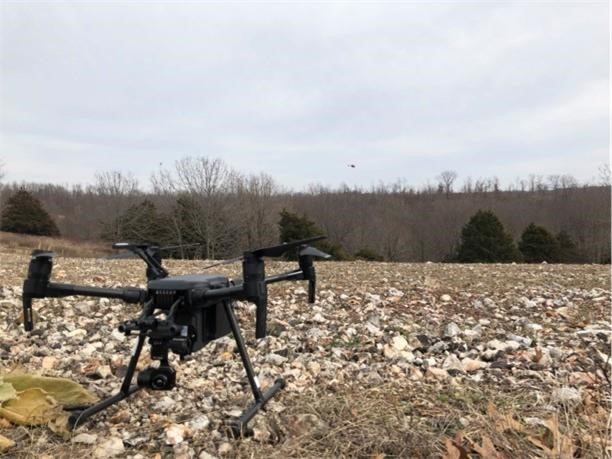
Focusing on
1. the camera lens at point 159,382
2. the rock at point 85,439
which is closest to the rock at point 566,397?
the camera lens at point 159,382

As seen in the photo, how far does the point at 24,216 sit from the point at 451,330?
161 feet

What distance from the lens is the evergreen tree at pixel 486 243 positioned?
34.1 metres

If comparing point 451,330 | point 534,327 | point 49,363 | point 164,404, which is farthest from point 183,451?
point 534,327

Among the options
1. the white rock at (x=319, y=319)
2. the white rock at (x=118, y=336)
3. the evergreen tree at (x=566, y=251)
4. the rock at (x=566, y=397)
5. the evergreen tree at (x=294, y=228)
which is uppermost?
the evergreen tree at (x=294, y=228)

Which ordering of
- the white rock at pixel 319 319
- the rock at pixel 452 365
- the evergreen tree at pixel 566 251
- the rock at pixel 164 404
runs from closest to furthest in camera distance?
the rock at pixel 164 404 → the rock at pixel 452 365 → the white rock at pixel 319 319 → the evergreen tree at pixel 566 251

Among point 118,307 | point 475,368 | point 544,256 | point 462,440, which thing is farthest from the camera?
point 544,256

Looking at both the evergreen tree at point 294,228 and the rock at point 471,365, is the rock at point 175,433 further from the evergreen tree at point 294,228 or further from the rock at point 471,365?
the evergreen tree at point 294,228

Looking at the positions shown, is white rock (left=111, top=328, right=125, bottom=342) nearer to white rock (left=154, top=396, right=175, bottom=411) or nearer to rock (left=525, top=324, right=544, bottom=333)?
white rock (left=154, top=396, right=175, bottom=411)

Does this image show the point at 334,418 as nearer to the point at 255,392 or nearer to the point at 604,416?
the point at 255,392

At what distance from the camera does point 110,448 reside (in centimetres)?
308

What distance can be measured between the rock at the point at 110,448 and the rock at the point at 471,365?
281cm

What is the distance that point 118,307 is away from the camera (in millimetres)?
6543

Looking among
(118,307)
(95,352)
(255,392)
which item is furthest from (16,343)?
(255,392)

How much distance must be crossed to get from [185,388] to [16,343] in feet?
7.12
